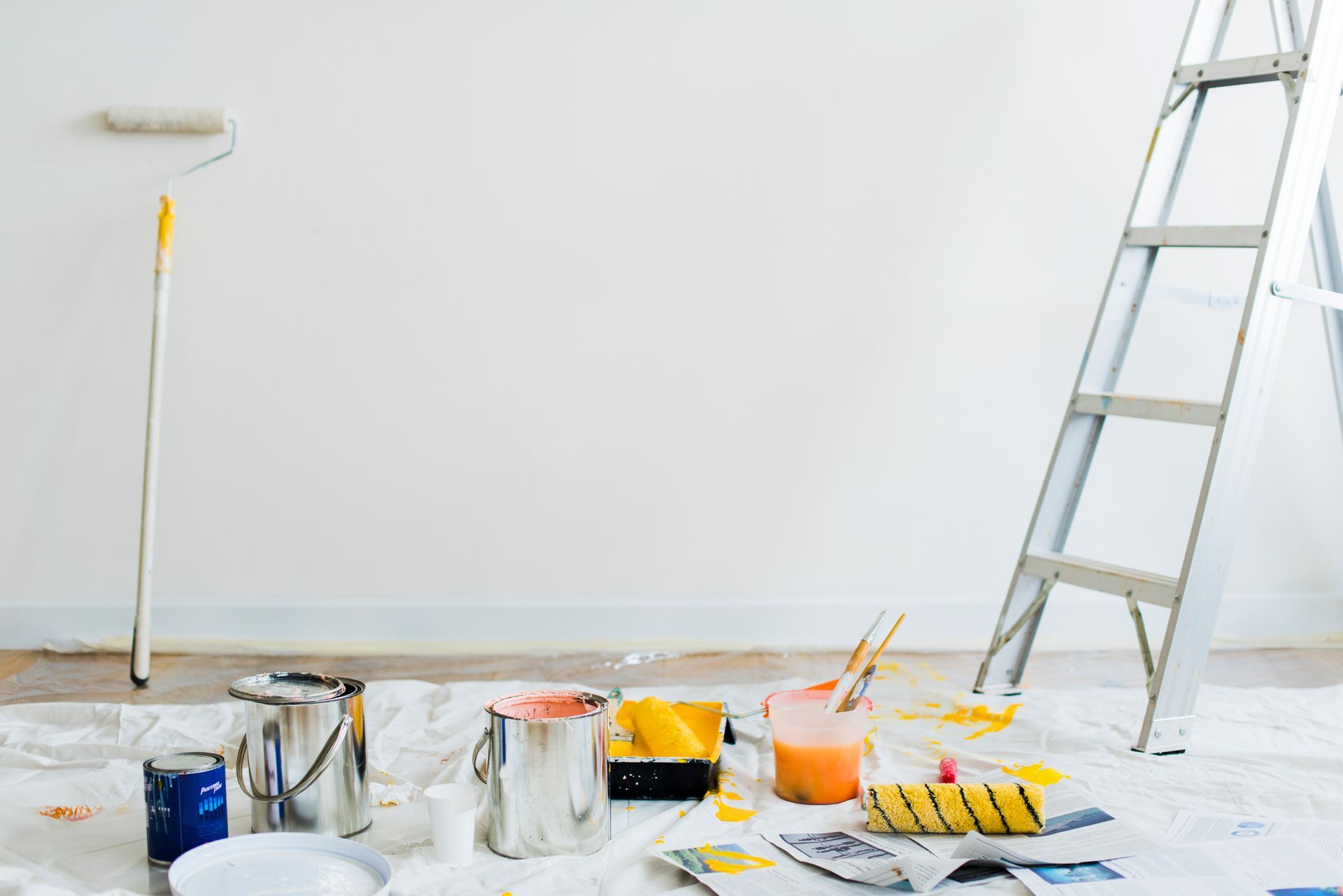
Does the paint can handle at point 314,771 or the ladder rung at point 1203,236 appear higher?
the ladder rung at point 1203,236

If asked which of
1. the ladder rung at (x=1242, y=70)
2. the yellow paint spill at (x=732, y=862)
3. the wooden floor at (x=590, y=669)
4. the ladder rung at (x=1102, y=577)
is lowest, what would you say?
the wooden floor at (x=590, y=669)

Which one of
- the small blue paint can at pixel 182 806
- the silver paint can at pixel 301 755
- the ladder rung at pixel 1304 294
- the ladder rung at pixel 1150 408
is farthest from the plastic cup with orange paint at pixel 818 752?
the ladder rung at pixel 1304 294

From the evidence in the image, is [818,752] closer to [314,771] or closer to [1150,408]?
[314,771]

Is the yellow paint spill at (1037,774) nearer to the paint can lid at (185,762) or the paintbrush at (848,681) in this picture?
the paintbrush at (848,681)

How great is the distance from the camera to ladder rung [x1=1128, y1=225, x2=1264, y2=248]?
1.68 meters

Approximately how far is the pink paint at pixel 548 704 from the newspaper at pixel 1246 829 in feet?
2.27

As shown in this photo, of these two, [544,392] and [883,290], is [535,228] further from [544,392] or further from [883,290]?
[883,290]

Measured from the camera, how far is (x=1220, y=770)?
1.53 metres

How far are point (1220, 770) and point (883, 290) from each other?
121cm

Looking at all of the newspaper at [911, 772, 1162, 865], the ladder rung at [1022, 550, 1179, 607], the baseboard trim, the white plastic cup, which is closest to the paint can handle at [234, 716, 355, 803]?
the white plastic cup

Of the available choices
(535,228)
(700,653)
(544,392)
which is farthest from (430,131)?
(700,653)

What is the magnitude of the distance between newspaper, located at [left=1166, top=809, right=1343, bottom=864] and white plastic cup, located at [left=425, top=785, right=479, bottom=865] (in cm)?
80

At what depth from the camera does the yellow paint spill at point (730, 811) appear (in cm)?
132

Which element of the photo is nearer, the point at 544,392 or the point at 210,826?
the point at 210,826
